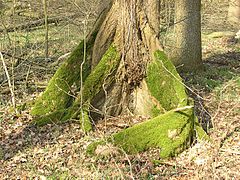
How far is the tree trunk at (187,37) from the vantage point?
11.1 m

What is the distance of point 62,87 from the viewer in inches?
342

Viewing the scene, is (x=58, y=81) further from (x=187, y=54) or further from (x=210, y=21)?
(x=210, y=21)

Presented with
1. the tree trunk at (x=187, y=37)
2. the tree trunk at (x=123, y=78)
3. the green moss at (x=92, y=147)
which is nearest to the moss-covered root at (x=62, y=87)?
the tree trunk at (x=123, y=78)

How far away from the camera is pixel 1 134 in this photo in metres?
7.96

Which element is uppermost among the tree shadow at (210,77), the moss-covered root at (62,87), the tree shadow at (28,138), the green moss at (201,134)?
the moss-covered root at (62,87)

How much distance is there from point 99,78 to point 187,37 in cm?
390

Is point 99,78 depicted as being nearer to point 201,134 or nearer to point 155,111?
point 155,111

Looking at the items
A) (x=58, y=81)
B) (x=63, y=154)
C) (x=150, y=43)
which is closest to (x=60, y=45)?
(x=58, y=81)

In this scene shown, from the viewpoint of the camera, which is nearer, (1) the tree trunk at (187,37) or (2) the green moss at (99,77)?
(2) the green moss at (99,77)

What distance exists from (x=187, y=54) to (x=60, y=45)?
6051 millimetres

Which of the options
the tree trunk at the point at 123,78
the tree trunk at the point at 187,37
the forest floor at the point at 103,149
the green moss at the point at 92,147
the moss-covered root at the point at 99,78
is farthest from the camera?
the tree trunk at the point at 187,37

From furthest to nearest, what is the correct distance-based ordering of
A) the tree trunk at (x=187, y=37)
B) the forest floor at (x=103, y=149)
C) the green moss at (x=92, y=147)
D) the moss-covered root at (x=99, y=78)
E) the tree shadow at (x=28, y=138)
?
the tree trunk at (x=187, y=37) < the moss-covered root at (x=99, y=78) < the tree shadow at (x=28, y=138) < the green moss at (x=92, y=147) < the forest floor at (x=103, y=149)

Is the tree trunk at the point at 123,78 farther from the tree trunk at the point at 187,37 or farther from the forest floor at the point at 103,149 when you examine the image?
the tree trunk at the point at 187,37

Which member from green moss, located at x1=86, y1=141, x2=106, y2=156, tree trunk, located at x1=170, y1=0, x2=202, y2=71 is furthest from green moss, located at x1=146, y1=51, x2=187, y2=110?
tree trunk, located at x1=170, y1=0, x2=202, y2=71
